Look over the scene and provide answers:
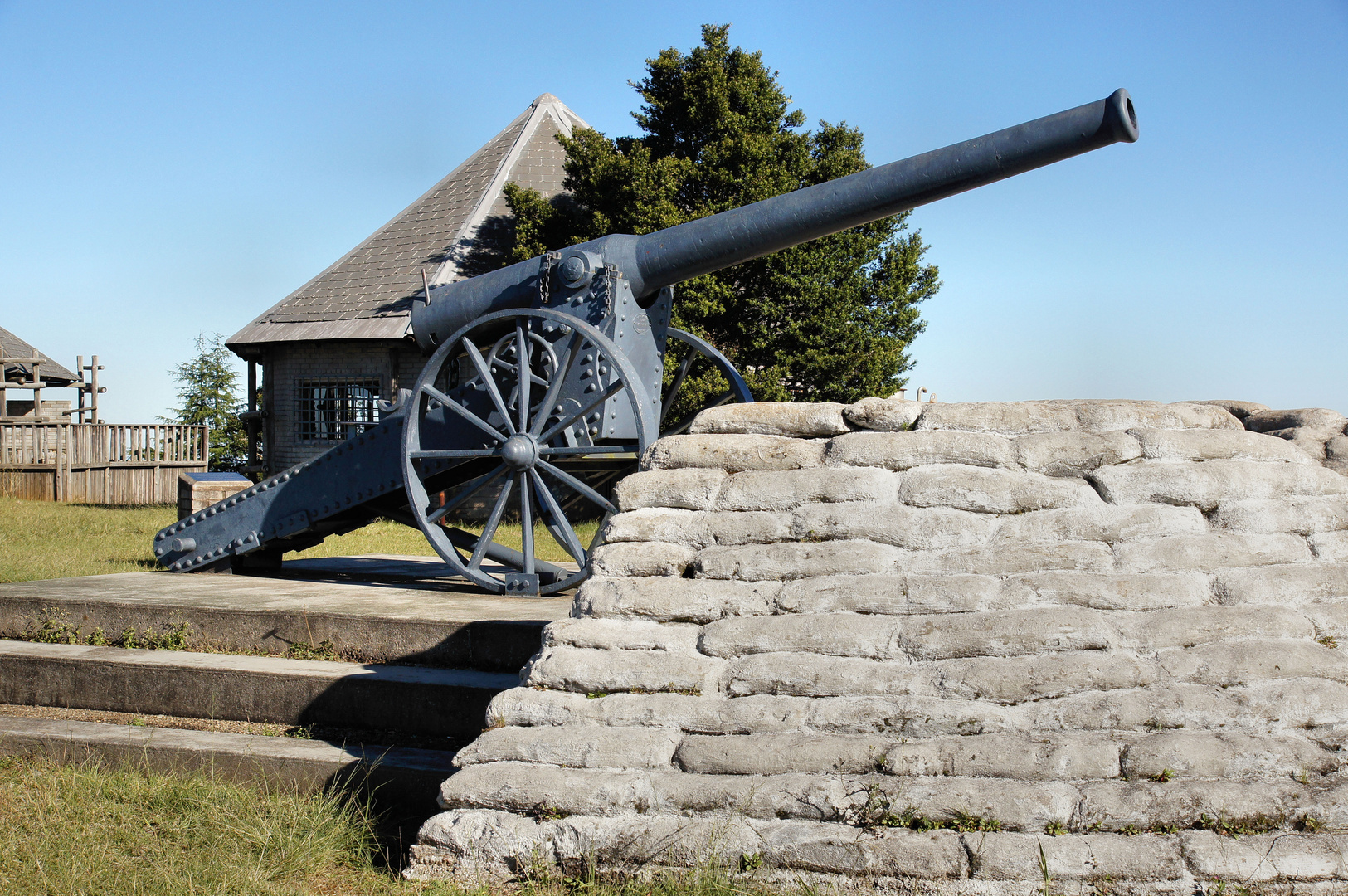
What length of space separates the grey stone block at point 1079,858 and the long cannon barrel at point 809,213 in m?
3.14

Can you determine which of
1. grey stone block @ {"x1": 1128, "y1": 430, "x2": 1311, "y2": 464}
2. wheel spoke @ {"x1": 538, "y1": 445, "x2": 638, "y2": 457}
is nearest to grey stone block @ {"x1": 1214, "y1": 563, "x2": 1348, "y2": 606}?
grey stone block @ {"x1": 1128, "y1": 430, "x2": 1311, "y2": 464}

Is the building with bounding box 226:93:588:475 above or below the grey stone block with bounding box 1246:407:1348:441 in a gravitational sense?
above

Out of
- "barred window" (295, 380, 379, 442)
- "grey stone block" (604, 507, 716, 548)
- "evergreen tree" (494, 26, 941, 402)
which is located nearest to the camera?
"grey stone block" (604, 507, 716, 548)

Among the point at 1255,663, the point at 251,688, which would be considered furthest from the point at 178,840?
the point at 1255,663

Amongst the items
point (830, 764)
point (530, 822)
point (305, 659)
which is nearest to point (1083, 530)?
point (830, 764)

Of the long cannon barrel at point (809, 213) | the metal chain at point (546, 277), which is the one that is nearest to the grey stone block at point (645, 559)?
the long cannon barrel at point (809, 213)

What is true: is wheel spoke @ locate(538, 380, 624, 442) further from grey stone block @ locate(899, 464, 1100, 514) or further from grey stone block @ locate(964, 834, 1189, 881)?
grey stone block @ locate(964, 834, 1189, 881)

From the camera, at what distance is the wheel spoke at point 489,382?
5.63 metres

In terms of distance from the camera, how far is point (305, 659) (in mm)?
4961

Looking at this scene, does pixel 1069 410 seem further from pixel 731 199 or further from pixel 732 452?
pixel 731 199

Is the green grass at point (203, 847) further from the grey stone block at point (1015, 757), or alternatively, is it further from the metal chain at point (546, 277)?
the metal chain at point (546, 277)

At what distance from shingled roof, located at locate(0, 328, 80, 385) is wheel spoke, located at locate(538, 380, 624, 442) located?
23.0 meters

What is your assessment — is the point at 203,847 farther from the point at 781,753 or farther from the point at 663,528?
the point at 781,753

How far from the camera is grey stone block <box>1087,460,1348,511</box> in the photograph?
10.1 ft
